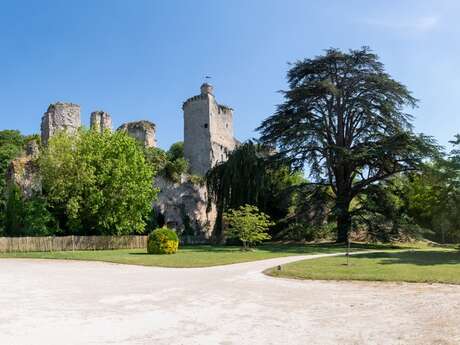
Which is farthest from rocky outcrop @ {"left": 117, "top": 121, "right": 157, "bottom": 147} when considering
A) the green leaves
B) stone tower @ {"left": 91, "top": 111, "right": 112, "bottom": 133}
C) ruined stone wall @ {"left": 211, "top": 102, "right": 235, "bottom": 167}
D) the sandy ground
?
the sandy ground

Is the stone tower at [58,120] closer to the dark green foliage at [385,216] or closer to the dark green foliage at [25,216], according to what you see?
the dark green foliage at [25,216]

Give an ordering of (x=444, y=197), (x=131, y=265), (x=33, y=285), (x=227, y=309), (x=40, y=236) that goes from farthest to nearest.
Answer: (x=40, y=236)
(x=444, y=197)
(x=131, y=265)
(x=33, y=285)
(x=227, y=309)

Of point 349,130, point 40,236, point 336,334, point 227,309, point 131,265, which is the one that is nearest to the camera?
point 336,334

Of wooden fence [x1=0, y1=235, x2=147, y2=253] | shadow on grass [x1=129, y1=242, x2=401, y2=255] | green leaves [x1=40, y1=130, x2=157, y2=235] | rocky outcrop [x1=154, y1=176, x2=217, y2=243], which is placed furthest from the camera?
rocky outcrop [x1=154, y1=176, x2=217, y2=243]

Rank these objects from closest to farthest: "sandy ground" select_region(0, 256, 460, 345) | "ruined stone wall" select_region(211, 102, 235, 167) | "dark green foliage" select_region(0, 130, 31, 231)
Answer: "sandy ground" select_region(0, 256, 460, 345), "dark green foliage" select_region(0, 130, 31, 231), "ruined stone wall" select_region(211, 102, 235, 167)

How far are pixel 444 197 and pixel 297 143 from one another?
11.5 metres

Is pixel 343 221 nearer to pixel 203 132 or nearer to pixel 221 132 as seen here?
pixel 203 132

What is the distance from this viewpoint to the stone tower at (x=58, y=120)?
37.1 metres

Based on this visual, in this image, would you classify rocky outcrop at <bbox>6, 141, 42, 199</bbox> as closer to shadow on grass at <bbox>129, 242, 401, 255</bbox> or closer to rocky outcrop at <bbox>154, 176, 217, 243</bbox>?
shadow on grass at <bbox>129, 242, 401, 255</bbox>

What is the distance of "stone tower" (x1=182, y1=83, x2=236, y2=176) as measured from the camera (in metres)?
49.8

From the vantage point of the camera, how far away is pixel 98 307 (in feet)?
29.2

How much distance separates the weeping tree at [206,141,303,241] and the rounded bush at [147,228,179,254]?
11.1m

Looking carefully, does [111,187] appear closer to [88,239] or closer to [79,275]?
[88,239]

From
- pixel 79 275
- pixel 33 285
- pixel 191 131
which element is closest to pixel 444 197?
pixel 79 275
